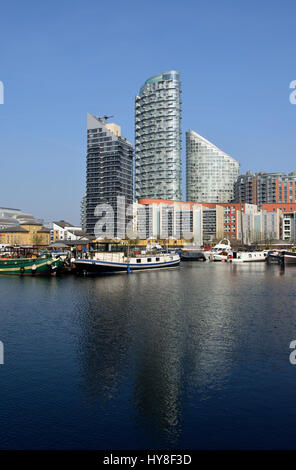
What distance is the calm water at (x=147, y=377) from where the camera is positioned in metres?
18.0

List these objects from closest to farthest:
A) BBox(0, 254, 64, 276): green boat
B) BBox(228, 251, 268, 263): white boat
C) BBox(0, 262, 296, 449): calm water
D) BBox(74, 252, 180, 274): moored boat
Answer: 1. BBox(0, 262, 296, 449): calm water
2. BBox(74, 252, 180, 274): moored boat
3. BBox(0, 254, 64, 276): green boat
4. BBox(228, 251, 268, 263): white boat

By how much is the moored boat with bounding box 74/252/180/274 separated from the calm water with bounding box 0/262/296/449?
42.2 metres

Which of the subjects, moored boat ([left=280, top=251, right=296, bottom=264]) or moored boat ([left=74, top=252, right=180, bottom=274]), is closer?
moored boat ([left=74, top=252, right=180, bottom=274])

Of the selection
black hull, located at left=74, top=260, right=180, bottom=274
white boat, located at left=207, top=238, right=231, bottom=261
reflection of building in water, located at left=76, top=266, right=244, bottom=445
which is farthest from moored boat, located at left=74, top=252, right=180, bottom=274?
white boat, located at left=207, top=238, right=231, bottom=261

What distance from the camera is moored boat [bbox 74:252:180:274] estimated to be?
9156 centimetres

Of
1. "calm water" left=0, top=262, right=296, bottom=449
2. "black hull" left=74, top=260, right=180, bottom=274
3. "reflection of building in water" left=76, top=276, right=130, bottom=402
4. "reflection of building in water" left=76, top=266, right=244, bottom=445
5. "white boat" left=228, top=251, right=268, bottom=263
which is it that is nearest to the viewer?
"calm water" left=0, top=262, right=296, bottom=449

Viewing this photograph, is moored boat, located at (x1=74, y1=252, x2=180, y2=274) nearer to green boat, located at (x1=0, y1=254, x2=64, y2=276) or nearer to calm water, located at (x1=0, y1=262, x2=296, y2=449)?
green boat, located at (x1=0, y1=254, x2=64, y2=276)

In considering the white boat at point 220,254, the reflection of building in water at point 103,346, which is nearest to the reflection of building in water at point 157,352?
the reflection of building in water at point 103,346

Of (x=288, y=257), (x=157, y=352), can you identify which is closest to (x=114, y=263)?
(x=288, y=257)

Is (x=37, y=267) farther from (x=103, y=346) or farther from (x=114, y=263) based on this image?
(x=103, y=346)

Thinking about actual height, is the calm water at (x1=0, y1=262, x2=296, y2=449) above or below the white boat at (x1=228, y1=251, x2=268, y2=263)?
below

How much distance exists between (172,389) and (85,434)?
6337 mm

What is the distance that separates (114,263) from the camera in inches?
3752
